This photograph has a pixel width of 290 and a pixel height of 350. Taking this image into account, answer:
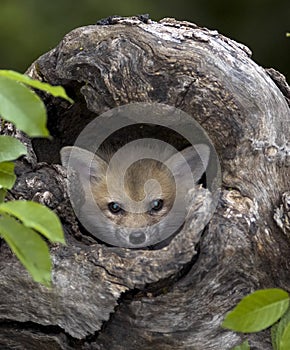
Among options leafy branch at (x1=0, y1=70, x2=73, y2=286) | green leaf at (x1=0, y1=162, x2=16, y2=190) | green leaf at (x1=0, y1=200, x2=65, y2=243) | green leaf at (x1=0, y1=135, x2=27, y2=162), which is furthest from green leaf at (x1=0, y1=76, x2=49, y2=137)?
green leaf at (x1=0, y1=162, x2=16, y2=190)

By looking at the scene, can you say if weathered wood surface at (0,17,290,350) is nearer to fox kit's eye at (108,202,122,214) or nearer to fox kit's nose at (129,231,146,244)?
fox kit's nose at (129,231,146,244)

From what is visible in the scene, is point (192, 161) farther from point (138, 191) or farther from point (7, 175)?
point (7, 175)

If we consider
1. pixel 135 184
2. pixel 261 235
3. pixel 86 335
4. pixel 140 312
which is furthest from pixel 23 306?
pixel 135 184

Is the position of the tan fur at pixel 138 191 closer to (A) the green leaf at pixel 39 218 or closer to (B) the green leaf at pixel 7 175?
(B) the green leaf at pixel 7 175

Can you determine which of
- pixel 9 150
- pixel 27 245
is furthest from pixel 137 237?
pixel 27 245

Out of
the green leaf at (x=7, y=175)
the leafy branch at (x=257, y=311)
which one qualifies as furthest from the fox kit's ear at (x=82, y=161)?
the leafy branch at (x=257, y=311)
